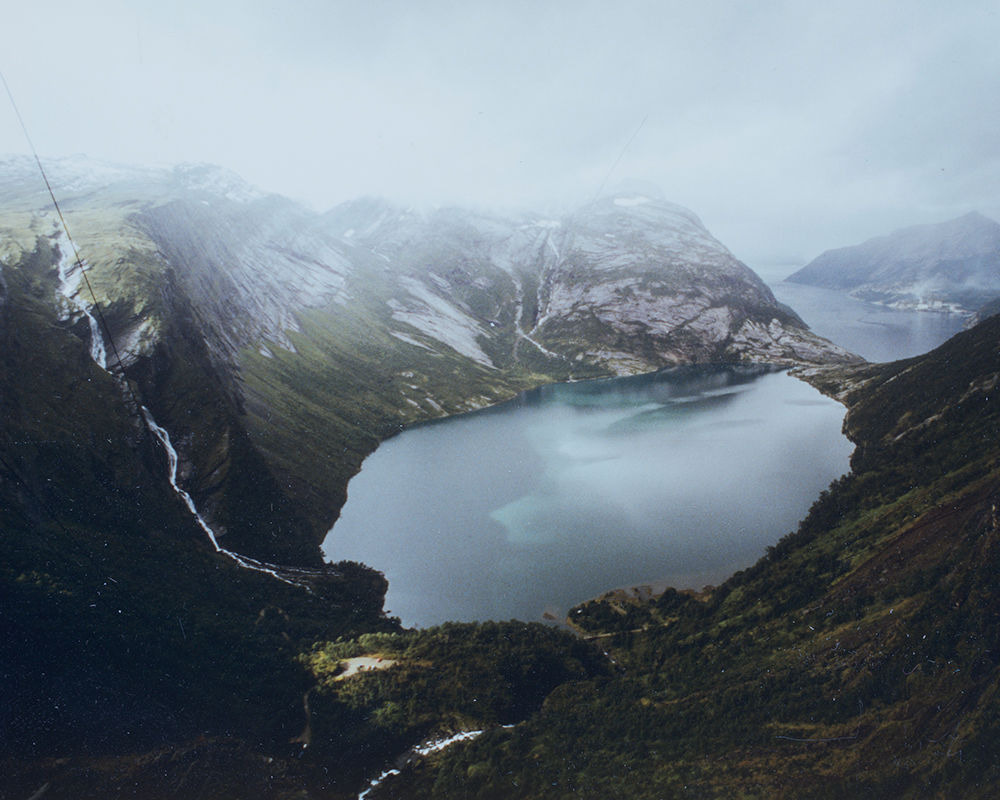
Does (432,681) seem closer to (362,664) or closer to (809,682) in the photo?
(362,664)

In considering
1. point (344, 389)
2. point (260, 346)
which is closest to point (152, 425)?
point (260, 346)

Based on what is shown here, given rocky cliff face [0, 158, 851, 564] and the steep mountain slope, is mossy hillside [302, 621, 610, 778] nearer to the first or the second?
the steep mountain slope

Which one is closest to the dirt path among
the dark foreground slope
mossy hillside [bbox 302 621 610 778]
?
mossy hillside [bbox 302 621 610 778]

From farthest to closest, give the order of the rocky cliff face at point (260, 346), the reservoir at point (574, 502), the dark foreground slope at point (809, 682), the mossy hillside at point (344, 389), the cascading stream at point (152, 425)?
the mossy hillside at point (344, 389)
the rocky cliff face at point (260, 346)
the cascading stream at point (152, 425)
the reservoir at point (574, 502)
the dark foreground slope at point (809, 682)

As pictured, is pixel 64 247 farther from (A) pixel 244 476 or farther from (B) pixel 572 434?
(B) pixel 572 434

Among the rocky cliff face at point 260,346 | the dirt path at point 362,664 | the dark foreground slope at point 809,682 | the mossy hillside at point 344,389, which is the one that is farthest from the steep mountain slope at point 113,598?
the mossy hillside at point 344,389

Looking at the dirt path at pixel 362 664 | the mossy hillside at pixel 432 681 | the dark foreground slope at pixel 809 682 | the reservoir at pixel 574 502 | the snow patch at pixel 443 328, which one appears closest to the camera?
the dark foreground slope at pixel 809 682

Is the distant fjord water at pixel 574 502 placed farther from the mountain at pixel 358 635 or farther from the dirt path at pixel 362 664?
the dirt path at pixel 362 664
